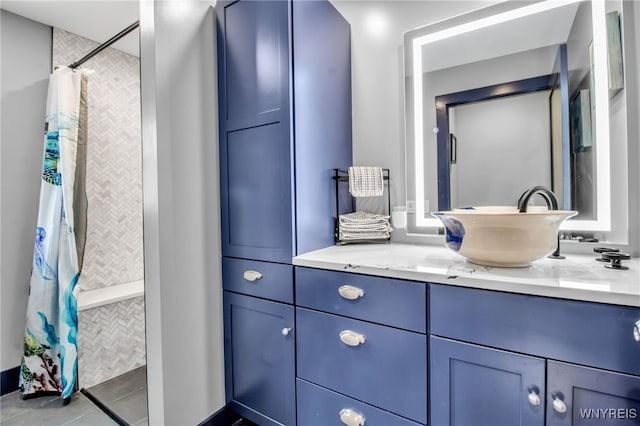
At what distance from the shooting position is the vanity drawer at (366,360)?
97 centimetres

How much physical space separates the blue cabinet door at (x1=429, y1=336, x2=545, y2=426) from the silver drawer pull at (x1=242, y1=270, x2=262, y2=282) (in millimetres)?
783

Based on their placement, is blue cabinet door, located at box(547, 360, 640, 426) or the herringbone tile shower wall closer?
→ blue cabinet door, located at box(547, 360, 640, 426)

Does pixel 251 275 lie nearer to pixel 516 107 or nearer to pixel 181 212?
pixel 181 212

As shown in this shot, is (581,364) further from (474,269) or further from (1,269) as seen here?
(1,269)

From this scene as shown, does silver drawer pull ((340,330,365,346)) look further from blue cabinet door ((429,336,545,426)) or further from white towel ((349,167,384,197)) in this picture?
white towel ((349,167,384,197))

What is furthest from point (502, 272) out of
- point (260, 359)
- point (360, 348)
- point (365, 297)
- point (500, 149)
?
point (260, 359)

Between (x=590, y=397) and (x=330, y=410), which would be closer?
(x=590, y=397)

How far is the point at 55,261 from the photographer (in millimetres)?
1752

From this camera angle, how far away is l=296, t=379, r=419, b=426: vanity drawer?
3.41 ft

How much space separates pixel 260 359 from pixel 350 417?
479 millimetres

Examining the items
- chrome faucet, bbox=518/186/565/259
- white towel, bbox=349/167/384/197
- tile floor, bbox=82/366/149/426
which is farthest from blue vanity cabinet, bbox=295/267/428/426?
tile floor, bbox=82/366/149/426

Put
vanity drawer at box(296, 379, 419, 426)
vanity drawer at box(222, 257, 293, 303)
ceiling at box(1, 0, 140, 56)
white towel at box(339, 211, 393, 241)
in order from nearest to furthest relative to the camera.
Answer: vanity drawer at box(296, 379, 419, 426) < vanity drawer at box(222, 257, 293, 303) < white towel at box(339, 211, 393, 241) < ceiling at box(1, 0, 140, 56)

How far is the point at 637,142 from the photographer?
1135 millimetres

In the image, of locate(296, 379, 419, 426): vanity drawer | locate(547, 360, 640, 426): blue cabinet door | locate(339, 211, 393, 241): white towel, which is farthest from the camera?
locate(339, 211, 393, 241): white towel
